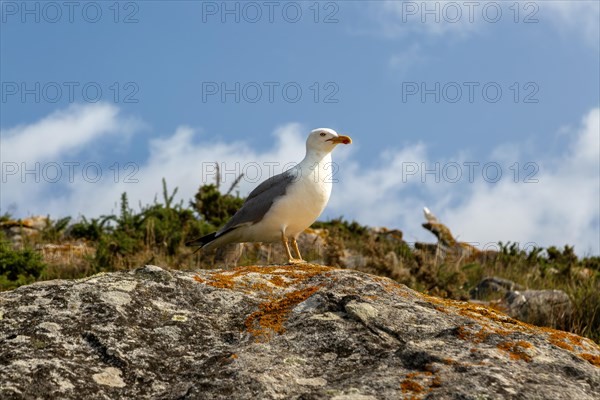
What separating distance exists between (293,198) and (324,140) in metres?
0.83

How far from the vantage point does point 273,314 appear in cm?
380

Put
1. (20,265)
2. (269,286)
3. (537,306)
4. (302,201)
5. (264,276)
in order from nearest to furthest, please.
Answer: (269,286) → (264,276) → (302,201) → (537,306) → (20,265)

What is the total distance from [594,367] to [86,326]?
2.32 metres

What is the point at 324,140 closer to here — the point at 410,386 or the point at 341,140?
the point at 341,140

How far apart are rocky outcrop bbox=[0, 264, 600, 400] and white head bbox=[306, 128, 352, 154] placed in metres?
4.15

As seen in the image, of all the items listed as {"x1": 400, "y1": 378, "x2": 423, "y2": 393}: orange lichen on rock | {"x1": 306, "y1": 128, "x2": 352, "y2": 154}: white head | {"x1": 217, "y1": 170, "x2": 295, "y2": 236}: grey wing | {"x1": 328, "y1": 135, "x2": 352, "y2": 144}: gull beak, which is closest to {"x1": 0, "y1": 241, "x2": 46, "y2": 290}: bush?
{"x1": 217, "y1": 170, "x2": 295, "y2": 236}: grey wing

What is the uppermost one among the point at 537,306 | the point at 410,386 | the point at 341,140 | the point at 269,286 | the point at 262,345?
the point at 341,140

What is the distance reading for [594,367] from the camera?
3561 mm

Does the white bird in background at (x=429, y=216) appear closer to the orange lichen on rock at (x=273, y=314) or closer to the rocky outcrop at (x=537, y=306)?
the rocky outcrop at (x=537, y=306)

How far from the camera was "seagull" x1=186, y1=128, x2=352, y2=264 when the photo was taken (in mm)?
7895

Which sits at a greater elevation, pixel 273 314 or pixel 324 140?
pixel 324 140

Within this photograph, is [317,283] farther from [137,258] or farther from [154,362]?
[137,258]

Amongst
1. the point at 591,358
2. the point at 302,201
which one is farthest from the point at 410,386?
the point at 302,201

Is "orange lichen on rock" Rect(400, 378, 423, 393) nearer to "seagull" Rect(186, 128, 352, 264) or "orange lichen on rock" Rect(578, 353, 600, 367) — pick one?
"orange lichen on rock" Rect(578, 353, 600, 367)
